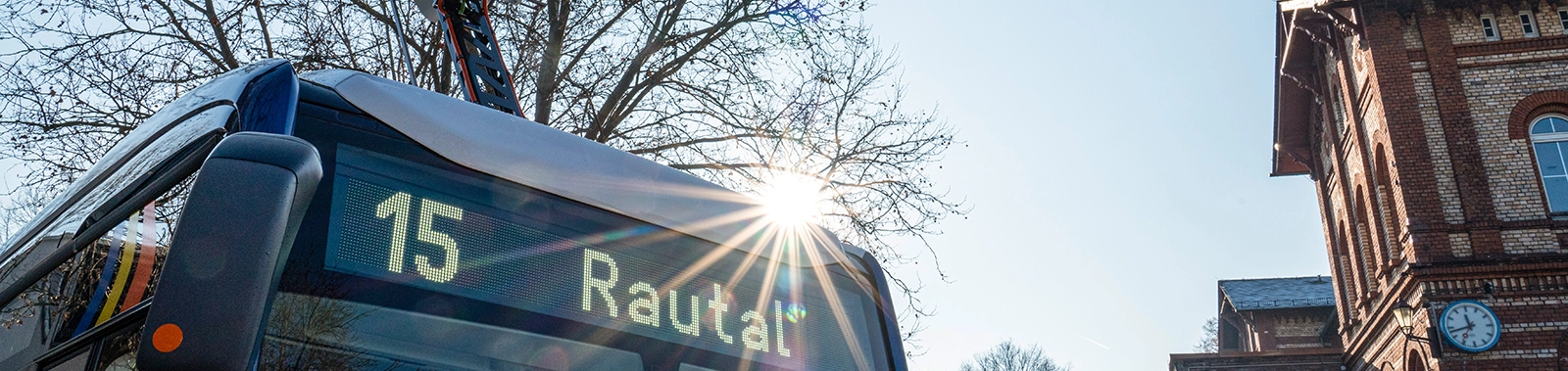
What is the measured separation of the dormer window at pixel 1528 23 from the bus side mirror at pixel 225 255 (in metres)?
20.8

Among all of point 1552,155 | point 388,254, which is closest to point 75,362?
point 388,254

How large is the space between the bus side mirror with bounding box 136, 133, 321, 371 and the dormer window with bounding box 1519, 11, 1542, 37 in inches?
820

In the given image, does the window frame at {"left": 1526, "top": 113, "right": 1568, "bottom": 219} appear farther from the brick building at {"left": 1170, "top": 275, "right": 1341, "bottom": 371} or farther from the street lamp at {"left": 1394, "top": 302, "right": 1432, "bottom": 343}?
the brick building at {"left": 1170, "top": 275, "right": 1341, "bottom": 371}

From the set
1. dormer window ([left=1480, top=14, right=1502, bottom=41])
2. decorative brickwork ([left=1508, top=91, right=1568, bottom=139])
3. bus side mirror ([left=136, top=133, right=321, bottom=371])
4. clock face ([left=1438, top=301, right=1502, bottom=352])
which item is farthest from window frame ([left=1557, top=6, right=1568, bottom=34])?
bus side mirror ([left=136, top=133, right=321, bottom=371])

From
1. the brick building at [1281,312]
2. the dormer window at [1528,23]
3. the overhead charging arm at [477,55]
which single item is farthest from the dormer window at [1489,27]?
the overhead charging arm at [477,55]

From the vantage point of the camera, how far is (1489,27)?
61.1ft

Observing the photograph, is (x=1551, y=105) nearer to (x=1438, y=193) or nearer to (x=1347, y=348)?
(x=1438, y=193)

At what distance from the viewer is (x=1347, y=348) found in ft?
80.5

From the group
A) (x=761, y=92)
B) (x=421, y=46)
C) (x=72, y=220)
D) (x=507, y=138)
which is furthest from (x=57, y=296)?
(x=761, y=92)

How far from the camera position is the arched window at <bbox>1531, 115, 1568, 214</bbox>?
57.1 feet

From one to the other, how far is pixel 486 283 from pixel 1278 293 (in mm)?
40504

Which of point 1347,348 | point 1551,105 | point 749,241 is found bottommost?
point 749,241

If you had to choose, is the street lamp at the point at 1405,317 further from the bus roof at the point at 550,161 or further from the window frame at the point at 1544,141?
the bus roof at the point at 550,161

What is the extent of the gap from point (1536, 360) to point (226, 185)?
18.8 metres
